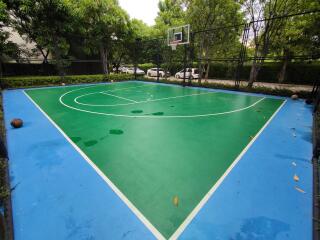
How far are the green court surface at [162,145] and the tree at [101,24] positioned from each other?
1020 centimetres

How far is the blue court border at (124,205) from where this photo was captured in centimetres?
206

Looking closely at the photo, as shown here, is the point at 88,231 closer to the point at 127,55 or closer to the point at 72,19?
the point at 72,19

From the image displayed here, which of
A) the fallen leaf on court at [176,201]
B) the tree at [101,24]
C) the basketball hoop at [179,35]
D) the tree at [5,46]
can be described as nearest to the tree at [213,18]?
the basketball hoop at [179,35]

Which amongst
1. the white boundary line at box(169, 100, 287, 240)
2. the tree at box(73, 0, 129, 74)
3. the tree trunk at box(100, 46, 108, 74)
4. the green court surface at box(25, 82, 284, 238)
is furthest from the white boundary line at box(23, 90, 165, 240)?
the tree trunk at box(100, 46, 108, 74)

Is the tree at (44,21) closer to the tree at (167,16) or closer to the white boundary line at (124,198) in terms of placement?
the tree at (167,16)

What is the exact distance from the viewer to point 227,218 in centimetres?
222

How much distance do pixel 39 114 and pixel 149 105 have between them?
3.91 meters

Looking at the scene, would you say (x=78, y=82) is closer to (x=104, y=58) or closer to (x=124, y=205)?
(x=104, y=58)

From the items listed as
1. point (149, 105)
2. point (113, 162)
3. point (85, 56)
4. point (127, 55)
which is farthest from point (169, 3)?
point (113, 162)

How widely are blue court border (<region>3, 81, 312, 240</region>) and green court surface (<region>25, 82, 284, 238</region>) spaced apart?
18 centimetres

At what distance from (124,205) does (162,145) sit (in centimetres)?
189

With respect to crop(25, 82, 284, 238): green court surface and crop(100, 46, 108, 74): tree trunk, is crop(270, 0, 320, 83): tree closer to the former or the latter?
crop(25, 82, 284, 238): green court surface

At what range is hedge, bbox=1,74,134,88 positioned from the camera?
1170cm

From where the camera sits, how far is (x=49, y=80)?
1319cm
